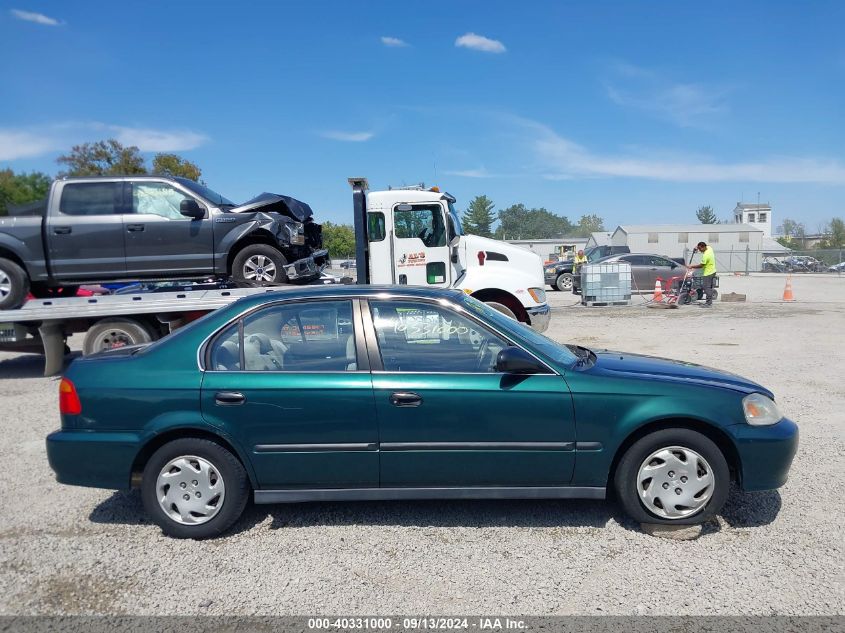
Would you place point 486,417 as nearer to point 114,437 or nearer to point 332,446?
point 332,446

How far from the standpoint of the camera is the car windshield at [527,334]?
12.4 feet

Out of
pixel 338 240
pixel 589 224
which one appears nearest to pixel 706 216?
pixel 589 224

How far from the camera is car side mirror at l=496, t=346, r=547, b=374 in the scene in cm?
349

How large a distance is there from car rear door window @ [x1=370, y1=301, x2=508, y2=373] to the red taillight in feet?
6.25

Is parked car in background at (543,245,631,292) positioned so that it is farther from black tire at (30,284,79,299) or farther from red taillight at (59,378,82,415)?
red taillight at (59,378,82,415)

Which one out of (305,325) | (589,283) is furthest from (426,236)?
(589,283)

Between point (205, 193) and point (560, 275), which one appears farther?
point (560, 275)

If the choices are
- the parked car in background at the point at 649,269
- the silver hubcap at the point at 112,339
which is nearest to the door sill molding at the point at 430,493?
the silver hubcap at the point at 112,339

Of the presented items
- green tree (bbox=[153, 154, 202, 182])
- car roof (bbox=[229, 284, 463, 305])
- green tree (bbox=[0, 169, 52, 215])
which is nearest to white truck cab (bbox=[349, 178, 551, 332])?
car roof (bbox=[229, 284, 463, 305])

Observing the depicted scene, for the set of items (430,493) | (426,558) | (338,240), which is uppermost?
(338,240)

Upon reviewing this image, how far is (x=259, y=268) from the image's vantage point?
860 cm

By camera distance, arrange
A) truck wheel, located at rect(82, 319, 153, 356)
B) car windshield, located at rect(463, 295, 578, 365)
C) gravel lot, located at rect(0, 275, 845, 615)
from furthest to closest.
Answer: truck wheel, located at rect(82, 319, 153, 356), car windshield, located at rect(463, 295, 578, 365), gravel lot, located at rect(0, 275, 845, 615)

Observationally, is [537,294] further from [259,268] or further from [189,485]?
[189,485]

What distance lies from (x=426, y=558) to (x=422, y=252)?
21.7ft
